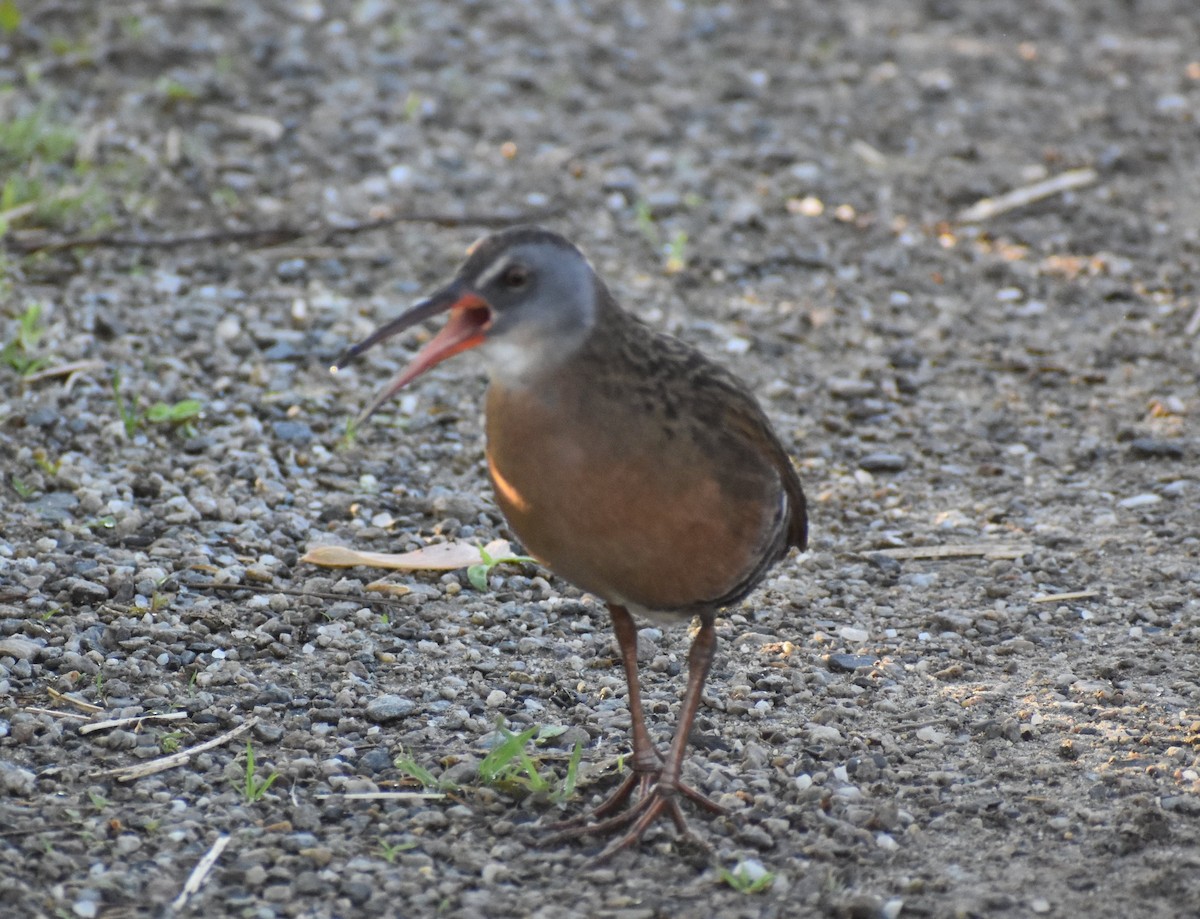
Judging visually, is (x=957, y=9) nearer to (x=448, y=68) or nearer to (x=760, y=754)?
(x=448, y=68)

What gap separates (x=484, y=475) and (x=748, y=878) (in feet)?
7.90

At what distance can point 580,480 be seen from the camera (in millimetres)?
3572

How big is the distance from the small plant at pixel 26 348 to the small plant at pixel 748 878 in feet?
11.4

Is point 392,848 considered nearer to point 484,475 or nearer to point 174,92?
point 484,475

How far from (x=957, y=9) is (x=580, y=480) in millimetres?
7683

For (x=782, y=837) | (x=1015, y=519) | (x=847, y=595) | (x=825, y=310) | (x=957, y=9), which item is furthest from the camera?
(x=957, y=9)

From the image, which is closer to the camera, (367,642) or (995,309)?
(367,642)

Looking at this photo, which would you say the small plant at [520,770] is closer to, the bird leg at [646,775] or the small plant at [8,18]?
the bird leg at [646,775]

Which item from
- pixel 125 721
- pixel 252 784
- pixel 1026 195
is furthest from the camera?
pixel 1026 195

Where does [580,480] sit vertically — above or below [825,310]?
above

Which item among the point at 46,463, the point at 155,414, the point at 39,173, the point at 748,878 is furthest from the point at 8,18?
the point at 748,878

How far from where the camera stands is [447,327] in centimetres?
370

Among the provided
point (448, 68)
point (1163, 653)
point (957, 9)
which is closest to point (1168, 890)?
point (1163, 653)

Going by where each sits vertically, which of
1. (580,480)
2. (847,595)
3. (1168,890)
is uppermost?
(580,480)
